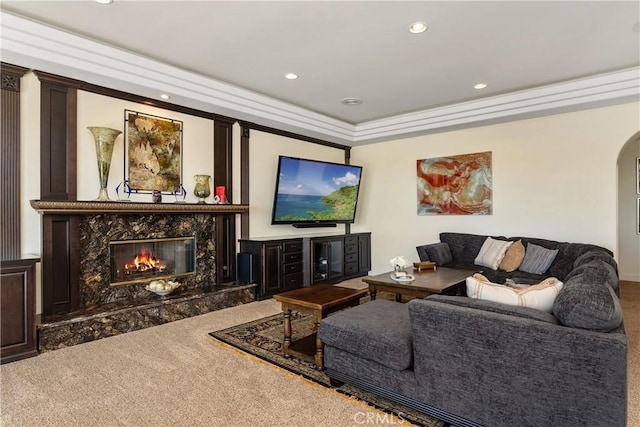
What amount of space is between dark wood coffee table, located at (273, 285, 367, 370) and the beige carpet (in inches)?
9.5

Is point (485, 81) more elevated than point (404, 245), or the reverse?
A: point (485, 81)

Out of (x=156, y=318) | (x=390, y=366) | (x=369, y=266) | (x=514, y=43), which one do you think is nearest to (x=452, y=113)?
(x=514, y=43)

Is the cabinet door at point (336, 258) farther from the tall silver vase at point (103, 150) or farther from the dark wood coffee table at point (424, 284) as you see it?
the tall silver vase at point (103, 150)

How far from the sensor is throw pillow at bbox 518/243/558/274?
4.40m

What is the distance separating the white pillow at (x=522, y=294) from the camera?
1.97 metres

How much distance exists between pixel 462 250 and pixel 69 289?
4914 mm

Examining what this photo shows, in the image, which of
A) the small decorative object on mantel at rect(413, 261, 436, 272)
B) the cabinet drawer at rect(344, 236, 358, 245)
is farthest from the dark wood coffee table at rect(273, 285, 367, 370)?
the cabinet drawer at rect(344, 236, 358, 245)

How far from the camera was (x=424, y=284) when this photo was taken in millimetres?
3723

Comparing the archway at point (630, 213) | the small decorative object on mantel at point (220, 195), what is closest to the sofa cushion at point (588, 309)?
the small decorative object on mantel at point (220, 195)

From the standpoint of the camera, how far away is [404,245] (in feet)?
20.9

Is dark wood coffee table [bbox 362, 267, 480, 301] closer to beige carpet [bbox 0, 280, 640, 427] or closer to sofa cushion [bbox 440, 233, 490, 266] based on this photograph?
Result: sofa cushion [bbox 440, 233, 490, 266]

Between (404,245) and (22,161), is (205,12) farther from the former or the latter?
(404,245)

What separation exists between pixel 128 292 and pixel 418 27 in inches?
157

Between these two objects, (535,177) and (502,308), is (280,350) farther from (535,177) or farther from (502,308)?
(535,177)
